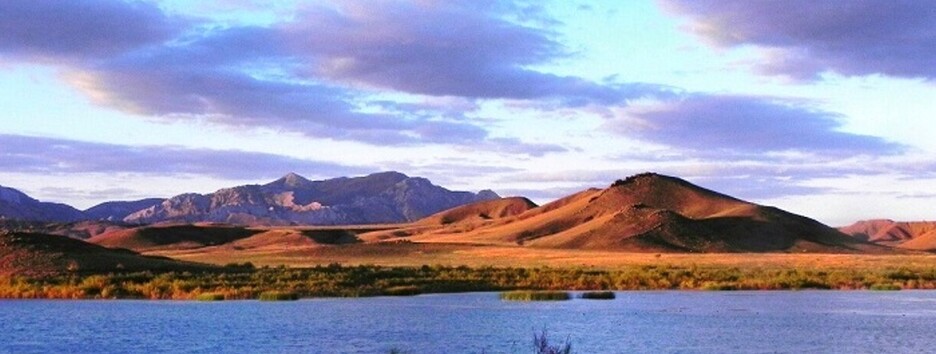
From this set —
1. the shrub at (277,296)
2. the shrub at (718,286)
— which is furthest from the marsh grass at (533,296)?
the shrub at (718,286)

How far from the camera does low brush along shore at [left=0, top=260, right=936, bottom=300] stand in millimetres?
59406

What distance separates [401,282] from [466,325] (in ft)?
83.5

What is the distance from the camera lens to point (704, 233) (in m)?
168

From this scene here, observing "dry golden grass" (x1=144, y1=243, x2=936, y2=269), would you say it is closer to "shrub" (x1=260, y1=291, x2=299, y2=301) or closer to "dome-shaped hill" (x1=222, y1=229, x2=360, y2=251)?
"dome-shaped hill" (x1=222, y1=229, x2=360, y2=251)

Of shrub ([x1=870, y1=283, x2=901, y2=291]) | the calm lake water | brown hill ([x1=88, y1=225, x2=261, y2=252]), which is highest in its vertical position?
brown hill ([x1=88, y1=225, x2=261, y2=252])

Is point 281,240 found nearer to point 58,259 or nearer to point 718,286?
point 58,259

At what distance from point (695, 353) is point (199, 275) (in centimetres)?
4119

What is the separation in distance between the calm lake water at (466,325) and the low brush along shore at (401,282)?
3.62m

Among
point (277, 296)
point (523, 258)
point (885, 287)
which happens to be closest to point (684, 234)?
point (523, 258)

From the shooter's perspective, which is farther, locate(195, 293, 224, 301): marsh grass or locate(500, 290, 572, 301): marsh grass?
locate(500, 290, 572, 301): marsh grass

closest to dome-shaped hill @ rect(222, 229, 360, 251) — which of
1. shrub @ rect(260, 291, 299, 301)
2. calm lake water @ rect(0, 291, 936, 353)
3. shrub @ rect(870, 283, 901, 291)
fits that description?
shrub @ rect(870, 283, 901, 291)

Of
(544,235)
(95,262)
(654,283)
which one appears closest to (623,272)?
(654,283)

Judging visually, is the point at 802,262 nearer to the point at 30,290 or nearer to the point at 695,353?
the point at 30,290

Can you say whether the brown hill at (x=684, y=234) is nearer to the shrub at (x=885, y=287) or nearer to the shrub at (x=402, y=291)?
the shrub at (x=885, y=287)
